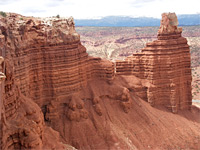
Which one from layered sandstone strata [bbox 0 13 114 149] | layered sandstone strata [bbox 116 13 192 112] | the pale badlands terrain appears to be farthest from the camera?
the pale badlands terrain

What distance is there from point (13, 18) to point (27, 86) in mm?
6158

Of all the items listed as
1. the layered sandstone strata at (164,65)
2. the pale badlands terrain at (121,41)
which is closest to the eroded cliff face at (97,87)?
the layered sandstone strata at (164,65)

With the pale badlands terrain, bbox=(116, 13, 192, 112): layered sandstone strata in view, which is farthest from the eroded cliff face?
the pale badlands terrain

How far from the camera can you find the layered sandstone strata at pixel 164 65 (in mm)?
32031

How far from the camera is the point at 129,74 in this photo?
108ft

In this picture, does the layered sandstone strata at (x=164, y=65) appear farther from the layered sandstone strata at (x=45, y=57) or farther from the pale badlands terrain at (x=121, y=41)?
the pale badlands terrain at (x=121, y=41)

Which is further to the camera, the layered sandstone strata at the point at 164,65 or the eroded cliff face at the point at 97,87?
the layered sandstone strata at the point at 164,65

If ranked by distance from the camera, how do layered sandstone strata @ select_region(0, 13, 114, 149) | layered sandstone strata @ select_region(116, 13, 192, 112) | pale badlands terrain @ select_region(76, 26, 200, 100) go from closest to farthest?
layered sandstone strata @ select_region(0, 13, 114, 149) < layered sandstone strata @ select_region(116, 13, 192, 112) < pale badlands terrain @ select_region(76, 26, 200, 100)

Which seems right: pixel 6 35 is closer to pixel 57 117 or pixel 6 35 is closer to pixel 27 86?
pixel 27 86

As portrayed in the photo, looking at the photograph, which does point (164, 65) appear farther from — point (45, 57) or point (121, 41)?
point (121, 41)

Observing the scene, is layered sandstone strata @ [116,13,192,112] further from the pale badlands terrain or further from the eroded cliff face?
the pale badlands terrain

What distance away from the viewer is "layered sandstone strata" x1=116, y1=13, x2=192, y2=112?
1261 inches

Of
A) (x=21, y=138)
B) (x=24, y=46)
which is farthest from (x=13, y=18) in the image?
(x=21, y=138)

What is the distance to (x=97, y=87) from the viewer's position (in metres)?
29.3
